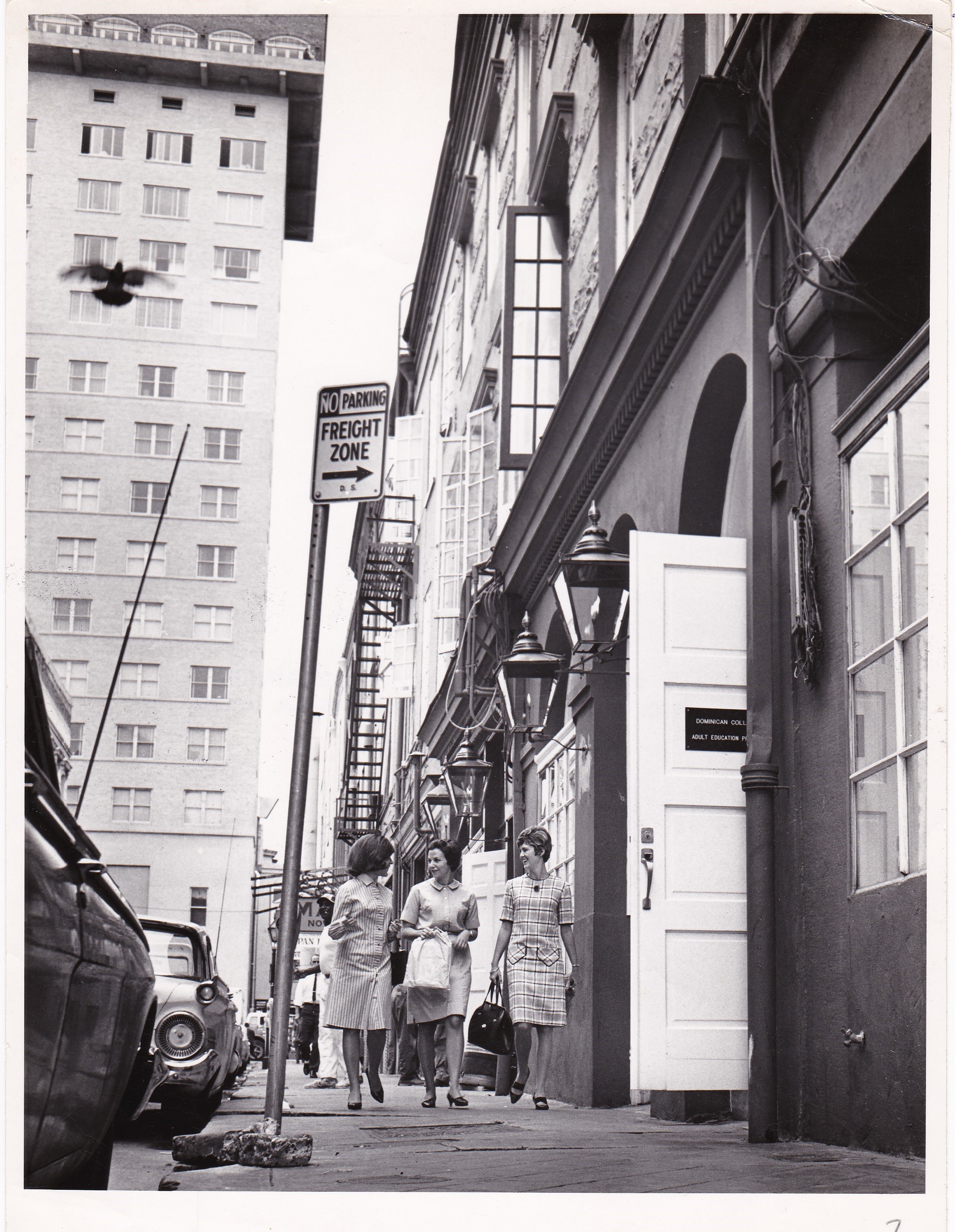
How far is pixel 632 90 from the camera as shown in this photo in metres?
12.5

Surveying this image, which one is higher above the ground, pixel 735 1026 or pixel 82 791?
pixel 82 791

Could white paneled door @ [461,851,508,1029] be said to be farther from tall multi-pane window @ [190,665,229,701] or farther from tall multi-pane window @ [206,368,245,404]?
tall multi-pane window @ [206,368,245,404]

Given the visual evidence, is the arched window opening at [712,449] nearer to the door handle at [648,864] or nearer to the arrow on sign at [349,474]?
the door handle at [648,864]

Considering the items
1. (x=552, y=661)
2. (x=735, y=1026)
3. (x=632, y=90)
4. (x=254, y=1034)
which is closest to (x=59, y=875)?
(x=735, y=1026)

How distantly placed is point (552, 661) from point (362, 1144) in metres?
6.11

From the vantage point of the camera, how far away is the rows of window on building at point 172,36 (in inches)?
246

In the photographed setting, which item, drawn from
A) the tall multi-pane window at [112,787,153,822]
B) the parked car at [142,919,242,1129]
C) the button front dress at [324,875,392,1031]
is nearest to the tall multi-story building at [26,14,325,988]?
the button front dress at [324,875,392,1031]

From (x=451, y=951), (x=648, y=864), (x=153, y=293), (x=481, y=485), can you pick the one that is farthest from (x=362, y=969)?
(x=481, y=485)

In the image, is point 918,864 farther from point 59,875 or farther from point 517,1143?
point 59,875

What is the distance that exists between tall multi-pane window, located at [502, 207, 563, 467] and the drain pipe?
7.94 metres

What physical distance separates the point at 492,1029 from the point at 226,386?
751 centimetres

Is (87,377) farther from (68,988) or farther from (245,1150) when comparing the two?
(68,988)

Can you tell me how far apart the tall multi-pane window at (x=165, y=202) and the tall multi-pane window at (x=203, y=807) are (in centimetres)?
2490

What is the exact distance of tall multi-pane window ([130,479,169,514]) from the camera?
52.7ft
